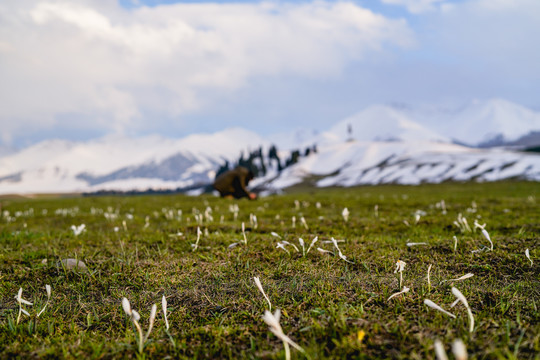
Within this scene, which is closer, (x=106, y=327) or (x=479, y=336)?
(x=479, y=336)

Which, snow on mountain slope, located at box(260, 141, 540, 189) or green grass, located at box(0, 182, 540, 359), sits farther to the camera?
snow on mountain slope, located at box(260, 141, 540, 189)

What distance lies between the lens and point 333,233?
7102 millimetres

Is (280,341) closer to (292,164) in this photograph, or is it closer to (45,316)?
(45,316)

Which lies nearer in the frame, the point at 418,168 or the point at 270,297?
the point at 270,297

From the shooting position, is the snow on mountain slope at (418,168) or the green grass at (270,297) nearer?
the green grass at (270,297)

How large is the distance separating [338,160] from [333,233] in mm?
159646

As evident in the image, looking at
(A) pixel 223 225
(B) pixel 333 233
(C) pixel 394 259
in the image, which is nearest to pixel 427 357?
(C) pixel 394 259

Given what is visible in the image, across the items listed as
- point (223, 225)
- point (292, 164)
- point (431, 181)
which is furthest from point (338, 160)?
point (223, 225)

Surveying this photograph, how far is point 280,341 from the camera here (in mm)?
2742

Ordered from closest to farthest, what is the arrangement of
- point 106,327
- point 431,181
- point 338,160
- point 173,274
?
point 106,327 < point 173,274 < point 431,181 < point 338,160

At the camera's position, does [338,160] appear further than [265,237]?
Yes

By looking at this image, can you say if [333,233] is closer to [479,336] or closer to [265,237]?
[265,237]

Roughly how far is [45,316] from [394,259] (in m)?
4.10

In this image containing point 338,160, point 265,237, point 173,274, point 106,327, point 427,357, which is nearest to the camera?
point 427,357
